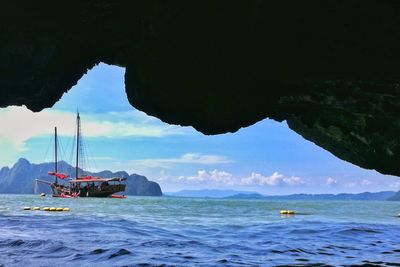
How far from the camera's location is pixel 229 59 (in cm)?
→ 794

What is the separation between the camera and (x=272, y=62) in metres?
7.89

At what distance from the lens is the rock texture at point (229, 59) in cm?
684

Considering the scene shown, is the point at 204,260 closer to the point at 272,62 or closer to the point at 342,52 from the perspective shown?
the point at 272,62

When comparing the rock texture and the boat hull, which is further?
the boat hull

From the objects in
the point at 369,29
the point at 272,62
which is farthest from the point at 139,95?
the point at 369,29

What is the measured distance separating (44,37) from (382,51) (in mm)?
6455

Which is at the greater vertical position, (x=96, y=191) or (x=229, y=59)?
(x=229, y=59)

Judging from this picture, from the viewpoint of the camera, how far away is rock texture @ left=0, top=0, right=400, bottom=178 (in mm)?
6844

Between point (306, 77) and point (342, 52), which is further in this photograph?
point (306, 77)

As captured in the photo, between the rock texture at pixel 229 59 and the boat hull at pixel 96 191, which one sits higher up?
the rock texture at pixel 229 59

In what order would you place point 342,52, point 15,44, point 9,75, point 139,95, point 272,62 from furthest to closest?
point 139,95
point 9,75
point 15,44
point 272,62
point 342,52

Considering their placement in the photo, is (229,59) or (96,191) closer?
(229,59)

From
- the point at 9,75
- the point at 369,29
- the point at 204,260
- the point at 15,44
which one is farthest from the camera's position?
the point at 204,260

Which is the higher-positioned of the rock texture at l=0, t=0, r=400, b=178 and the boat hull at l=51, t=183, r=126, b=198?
the rock texture at l=0, t=0, r=400, b=178
